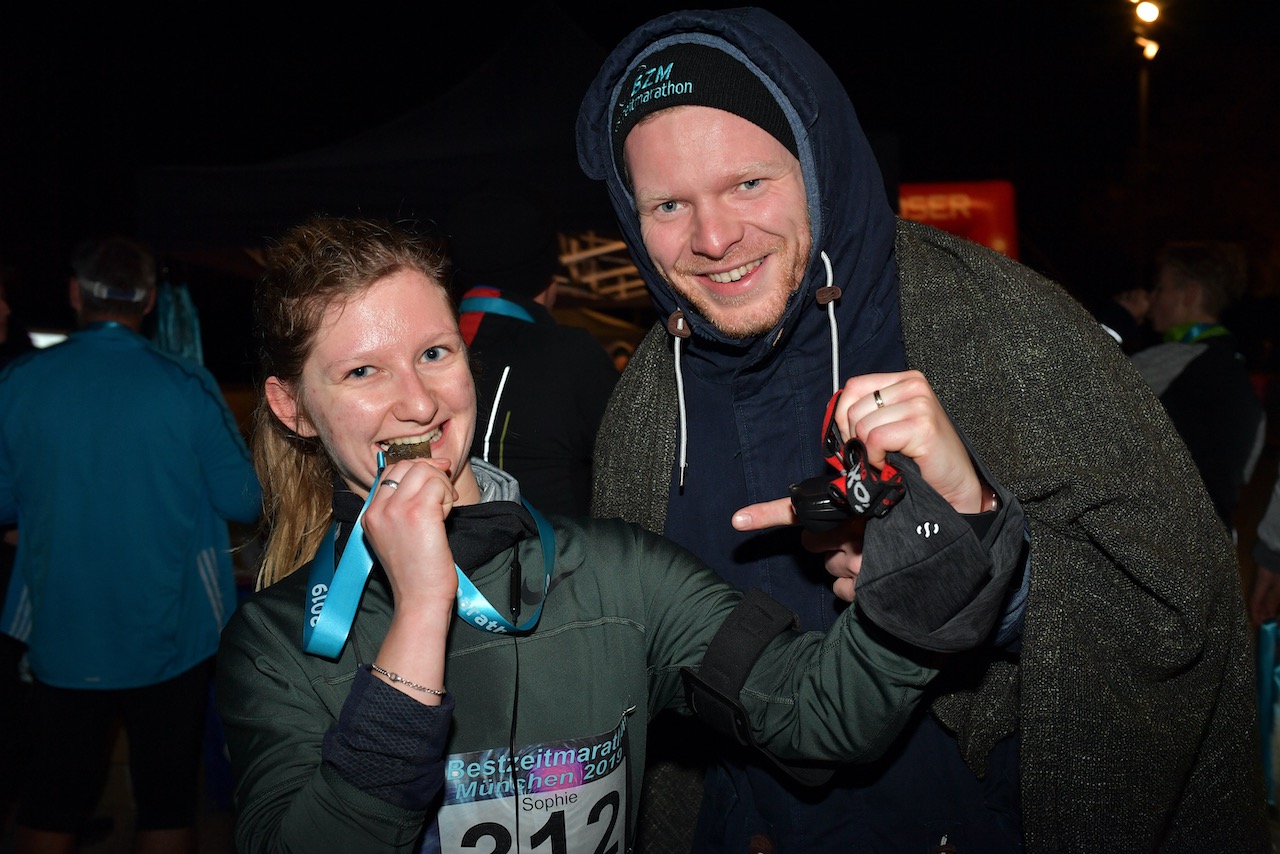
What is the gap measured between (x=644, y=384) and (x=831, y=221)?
2.13 feet

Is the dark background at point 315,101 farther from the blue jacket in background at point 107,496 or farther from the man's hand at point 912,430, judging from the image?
the man's hand at point 912,430

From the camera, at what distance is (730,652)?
5.32ft

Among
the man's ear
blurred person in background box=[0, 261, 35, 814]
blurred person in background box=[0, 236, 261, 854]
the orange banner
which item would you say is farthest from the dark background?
the man's ear

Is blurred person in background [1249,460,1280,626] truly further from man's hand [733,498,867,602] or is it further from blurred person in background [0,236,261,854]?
blurred person in background [0,236,261,854]

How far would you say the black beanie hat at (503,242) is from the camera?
351cm

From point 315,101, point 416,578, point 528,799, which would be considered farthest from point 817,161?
point 315,101

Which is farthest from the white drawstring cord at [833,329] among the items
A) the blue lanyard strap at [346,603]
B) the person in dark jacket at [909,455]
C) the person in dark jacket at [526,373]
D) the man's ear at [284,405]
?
the person in dark jacket at [526,373]

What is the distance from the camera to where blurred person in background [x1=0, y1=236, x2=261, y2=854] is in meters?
3.37

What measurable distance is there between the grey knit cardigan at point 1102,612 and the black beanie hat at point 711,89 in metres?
0.52

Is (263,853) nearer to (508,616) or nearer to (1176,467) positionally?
(508,616)

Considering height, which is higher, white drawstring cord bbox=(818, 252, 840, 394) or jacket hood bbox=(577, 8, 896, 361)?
jacket hood bbox=(577, 8, 896, 361)

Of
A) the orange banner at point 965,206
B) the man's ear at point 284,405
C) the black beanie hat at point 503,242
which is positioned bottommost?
the man's ear at point 284,405

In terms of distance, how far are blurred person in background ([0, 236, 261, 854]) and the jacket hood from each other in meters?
2.30

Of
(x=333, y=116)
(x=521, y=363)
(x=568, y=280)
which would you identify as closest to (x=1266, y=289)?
(x=568, y=280)
